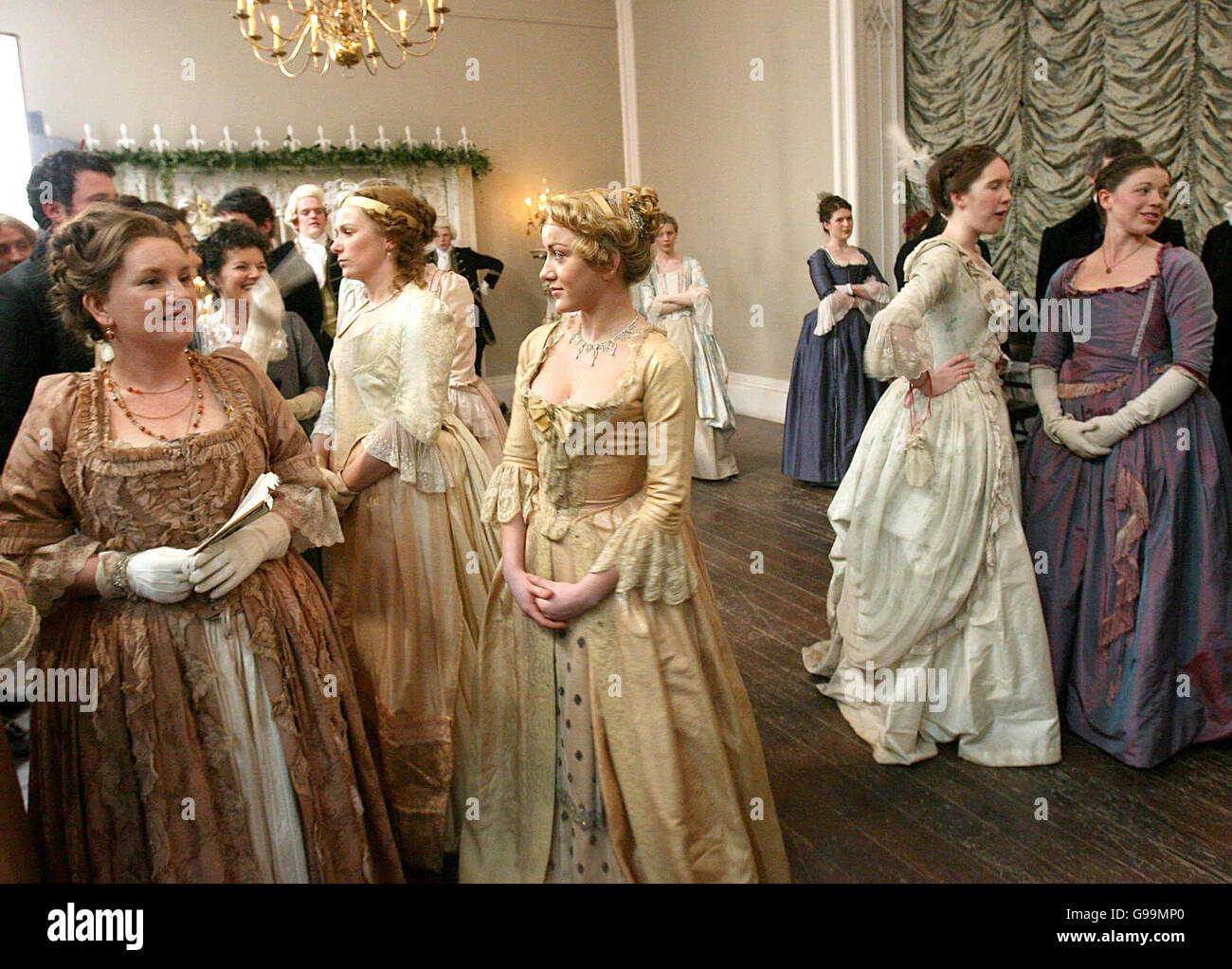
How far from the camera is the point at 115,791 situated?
1683 mm

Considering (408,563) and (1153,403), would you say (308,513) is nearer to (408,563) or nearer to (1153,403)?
(408,563)

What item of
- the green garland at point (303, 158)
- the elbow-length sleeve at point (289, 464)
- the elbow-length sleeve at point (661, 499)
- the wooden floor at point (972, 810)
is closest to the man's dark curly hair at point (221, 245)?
the elbow-length sleeve at point (289, 464)

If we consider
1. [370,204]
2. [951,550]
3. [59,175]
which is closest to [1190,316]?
[951,550]

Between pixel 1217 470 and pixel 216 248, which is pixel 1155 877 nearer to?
pixel 1217 470

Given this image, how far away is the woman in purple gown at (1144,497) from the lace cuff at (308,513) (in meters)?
2.06

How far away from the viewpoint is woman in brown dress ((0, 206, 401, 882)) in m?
1.65

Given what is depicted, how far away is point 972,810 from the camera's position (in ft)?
8.29

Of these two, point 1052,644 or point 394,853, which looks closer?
point 394,853

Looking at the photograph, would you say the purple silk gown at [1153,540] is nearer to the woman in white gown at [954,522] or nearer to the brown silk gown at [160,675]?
the woman in white gown at [954,522]

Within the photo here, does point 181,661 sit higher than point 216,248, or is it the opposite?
point 216,248

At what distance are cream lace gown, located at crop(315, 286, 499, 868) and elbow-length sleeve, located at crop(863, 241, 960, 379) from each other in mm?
1145
